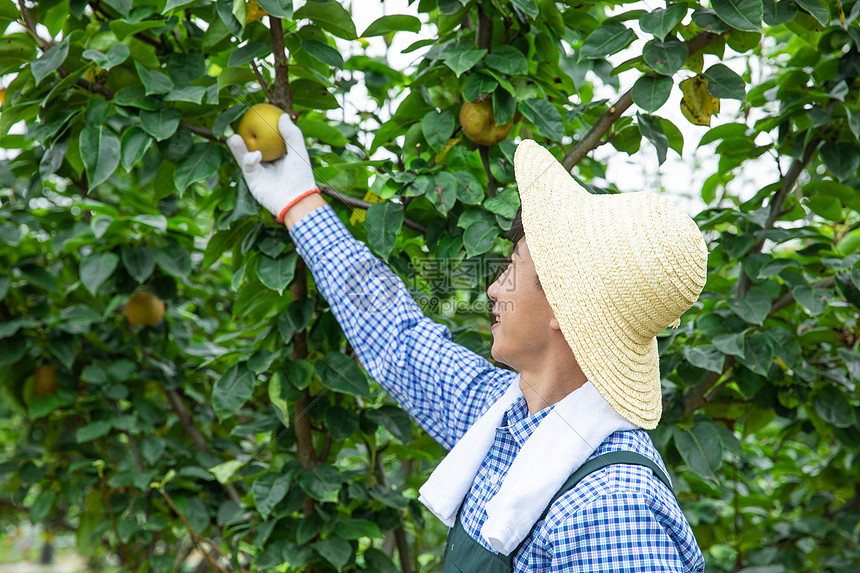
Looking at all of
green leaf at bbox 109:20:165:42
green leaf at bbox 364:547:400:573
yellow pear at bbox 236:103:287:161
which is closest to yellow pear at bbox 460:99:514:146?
yellow pear at bbox 236:103:287:161

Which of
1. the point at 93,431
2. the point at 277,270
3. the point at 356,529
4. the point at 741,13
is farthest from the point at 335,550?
the point at 741,13

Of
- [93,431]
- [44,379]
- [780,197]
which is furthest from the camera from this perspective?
[44,379]

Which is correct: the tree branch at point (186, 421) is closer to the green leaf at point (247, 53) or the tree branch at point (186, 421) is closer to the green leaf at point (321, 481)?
the green leaf at point (321, 481)

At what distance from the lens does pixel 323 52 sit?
1334 mm

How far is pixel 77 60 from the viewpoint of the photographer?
1392 mm

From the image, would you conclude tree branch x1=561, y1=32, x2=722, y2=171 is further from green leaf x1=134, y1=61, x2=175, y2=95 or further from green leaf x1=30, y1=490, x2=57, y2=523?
green leaf x1=30, y1=490, x2=57, y2=523

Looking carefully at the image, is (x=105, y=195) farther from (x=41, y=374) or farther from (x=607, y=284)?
(x=607, y=284)

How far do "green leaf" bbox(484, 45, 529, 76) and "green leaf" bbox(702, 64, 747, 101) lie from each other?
354mm

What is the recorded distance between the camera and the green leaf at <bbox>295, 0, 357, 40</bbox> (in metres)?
1.32

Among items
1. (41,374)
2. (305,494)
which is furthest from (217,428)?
(305,494)

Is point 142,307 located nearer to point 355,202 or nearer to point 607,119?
point 355,202

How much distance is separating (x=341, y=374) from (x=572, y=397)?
1.90ft

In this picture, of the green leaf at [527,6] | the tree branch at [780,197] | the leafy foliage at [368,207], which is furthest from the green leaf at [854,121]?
the green leaf at [527,6]

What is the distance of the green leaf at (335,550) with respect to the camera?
1463 mm
